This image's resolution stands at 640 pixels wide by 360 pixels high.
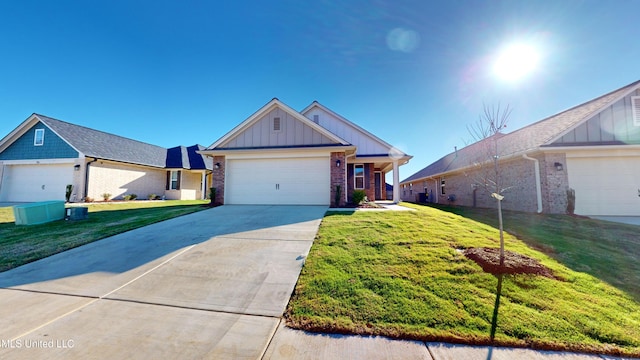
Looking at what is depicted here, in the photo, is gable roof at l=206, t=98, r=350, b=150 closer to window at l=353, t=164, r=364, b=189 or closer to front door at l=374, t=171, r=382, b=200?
window at l=353, t=164, r=364, b=189

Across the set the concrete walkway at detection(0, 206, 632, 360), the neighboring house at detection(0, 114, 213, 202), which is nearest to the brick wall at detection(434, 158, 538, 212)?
the concrete walkway at detection(0, 206, 632, 360)

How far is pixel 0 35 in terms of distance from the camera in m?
9.75

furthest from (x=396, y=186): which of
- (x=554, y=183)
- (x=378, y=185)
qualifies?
(x=554, y=183)

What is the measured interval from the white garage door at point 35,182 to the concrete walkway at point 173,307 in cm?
1515

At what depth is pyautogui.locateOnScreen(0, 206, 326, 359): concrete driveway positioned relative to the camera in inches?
99.4

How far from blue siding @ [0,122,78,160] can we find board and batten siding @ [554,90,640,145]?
28104 millimetres

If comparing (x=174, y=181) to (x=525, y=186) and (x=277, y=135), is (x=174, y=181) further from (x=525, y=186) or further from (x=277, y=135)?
(x=525, y=186)

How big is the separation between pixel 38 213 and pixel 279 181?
9357 millimetres

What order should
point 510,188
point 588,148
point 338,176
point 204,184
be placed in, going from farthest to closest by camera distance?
point 204,184 < point 338,176 < point 510,188 < point 588,148

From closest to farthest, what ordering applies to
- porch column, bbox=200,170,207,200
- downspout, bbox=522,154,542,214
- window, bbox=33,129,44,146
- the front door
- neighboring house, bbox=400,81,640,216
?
neighboring house, bbox=400,81,640,216 → downspout, bbox=522,154,542,214 → window, bbox=33,129,44,146 → the front door → porch column, bbox=200,170,207,200

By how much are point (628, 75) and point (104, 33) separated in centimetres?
2391

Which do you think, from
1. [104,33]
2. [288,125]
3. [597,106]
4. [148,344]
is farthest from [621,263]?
[104,33]

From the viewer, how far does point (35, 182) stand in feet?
52.0

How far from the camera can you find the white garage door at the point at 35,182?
1543 cm
